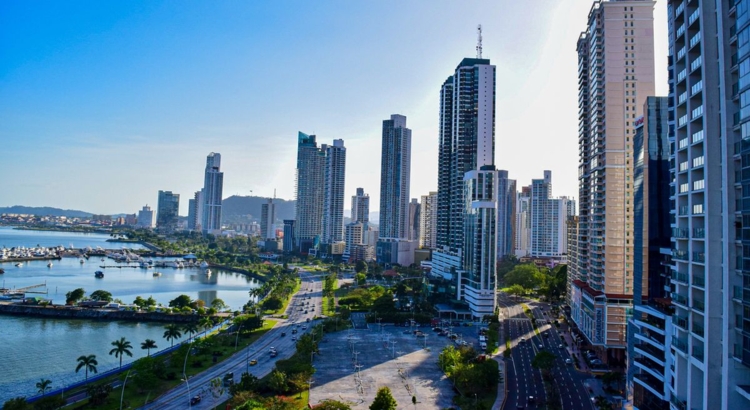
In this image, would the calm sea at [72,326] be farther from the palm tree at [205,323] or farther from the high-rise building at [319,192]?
the high-rise building at [319,192]

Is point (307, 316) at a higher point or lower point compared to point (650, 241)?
lower

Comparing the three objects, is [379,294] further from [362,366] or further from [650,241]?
[650,241]

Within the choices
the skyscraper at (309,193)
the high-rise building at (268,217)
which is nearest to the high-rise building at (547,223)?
the skyscraper at (309,193)

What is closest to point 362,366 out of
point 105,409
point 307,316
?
point 105,409

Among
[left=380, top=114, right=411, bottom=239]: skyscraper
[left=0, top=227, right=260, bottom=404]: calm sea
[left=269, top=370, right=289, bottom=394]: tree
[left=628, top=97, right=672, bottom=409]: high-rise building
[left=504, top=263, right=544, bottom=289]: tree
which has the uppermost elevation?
[left=380, top=114, right=411, bottom=239]: skyscraper

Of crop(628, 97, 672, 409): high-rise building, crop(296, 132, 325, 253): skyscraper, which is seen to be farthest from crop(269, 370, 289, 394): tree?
crop(296, 132, 325, 253): skyscraper

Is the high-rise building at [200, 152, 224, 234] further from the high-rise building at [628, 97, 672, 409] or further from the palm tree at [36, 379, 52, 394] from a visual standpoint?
the high-rise building at [628, 97, 672, 409]
